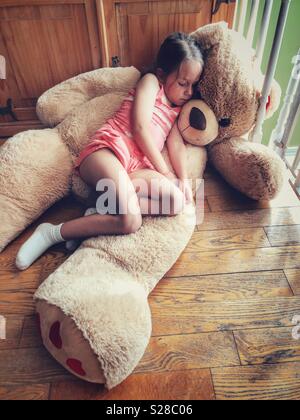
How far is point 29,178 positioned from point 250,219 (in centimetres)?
74

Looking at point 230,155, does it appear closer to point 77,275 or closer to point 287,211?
point 287,211

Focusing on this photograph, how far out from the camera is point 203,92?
1074 millimetres

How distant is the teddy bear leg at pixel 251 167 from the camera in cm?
103

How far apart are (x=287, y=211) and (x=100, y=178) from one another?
2.16 feet

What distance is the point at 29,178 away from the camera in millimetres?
1020

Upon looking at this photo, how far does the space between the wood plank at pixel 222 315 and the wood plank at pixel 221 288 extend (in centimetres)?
1

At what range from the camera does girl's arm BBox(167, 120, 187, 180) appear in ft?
3.57

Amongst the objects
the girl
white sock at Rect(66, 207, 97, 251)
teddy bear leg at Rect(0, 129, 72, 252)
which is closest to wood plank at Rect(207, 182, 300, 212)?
the girl

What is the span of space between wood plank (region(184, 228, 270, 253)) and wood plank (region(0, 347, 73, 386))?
48 cm

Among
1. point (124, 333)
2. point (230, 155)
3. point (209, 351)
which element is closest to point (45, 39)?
point (230, 155)

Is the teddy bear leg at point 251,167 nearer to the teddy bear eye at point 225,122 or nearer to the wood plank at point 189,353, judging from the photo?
the teddy bear eye at point 225,122

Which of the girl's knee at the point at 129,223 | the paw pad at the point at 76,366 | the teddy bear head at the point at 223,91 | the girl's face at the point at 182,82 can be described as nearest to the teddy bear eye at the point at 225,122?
the teddy bear head at the point at 223,91

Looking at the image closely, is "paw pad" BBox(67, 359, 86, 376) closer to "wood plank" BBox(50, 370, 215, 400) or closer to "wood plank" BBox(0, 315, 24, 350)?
"wood plank" BBox(50, 370, 215, 400)

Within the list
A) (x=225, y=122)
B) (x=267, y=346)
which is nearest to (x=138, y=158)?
(x=225, y=122)
